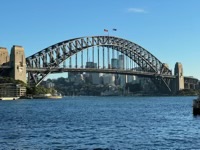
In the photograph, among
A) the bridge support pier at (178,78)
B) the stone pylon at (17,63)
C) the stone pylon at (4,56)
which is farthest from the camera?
the bridge support pier at (178,78)

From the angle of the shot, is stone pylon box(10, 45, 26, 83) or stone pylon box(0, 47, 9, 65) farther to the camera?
stone pylon box(0, 47, 9, 65)

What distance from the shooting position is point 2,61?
148 m

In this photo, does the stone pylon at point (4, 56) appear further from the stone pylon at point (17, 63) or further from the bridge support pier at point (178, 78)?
the bridge support pier at point (178, 78)

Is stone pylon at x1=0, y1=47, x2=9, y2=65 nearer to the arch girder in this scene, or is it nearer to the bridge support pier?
the arch girder

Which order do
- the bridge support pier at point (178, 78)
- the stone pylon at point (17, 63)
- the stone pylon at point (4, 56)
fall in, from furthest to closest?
the bridge support pier at point (178, 78) → the stone pylon at point (4, 56) → the stone pylon at point (17, 63)

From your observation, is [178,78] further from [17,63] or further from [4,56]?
[17,63]

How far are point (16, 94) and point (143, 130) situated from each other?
103 metres

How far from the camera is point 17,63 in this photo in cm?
14188

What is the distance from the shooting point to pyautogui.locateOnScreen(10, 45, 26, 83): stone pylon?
463 ft

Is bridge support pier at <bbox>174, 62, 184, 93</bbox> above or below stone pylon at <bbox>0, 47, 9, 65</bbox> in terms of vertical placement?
below

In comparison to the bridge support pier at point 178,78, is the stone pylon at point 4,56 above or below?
above

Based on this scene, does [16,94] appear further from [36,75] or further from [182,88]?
[182,88]

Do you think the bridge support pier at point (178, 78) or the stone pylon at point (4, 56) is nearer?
the stone pylon at point (4, 56)

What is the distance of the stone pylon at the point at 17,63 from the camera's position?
463ft
